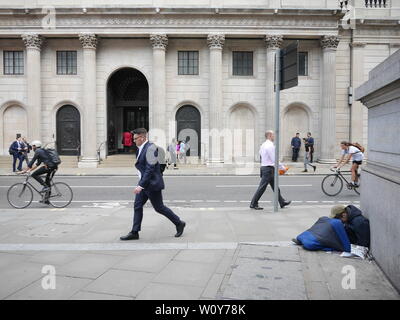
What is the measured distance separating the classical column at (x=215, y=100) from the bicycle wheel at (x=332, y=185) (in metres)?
12.9

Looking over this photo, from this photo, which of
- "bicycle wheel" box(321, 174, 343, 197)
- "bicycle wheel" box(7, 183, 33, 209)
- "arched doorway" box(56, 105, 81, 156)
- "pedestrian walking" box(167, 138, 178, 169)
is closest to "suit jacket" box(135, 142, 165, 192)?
"bicycle wheel" box(7, 183, 33, 209)

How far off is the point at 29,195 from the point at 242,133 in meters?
17.9

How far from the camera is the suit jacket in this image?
250 inches

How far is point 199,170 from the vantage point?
22609 millimetres

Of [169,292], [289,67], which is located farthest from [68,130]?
[169,292]

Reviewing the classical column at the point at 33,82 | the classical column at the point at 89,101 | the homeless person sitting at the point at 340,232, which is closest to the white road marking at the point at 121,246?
the homeless person sitting at the point at 340,232

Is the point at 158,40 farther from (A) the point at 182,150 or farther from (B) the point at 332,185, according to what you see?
(B) the point at 332,185

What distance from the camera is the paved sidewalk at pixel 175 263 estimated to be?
417 cm

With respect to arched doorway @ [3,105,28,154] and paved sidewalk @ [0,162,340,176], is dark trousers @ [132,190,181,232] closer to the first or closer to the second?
paved sidewalk @ [0,162,340,176]

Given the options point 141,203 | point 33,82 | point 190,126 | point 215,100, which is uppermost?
point 33,82

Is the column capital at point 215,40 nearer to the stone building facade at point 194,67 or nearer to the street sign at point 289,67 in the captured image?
the stone building facade at point 194,67

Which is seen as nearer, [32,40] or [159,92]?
[32,40]

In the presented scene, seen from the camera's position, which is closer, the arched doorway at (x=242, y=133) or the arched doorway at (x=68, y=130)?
the arched doorway at (x=242, y=133)

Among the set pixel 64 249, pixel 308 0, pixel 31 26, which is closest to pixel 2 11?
pixel 31 26
